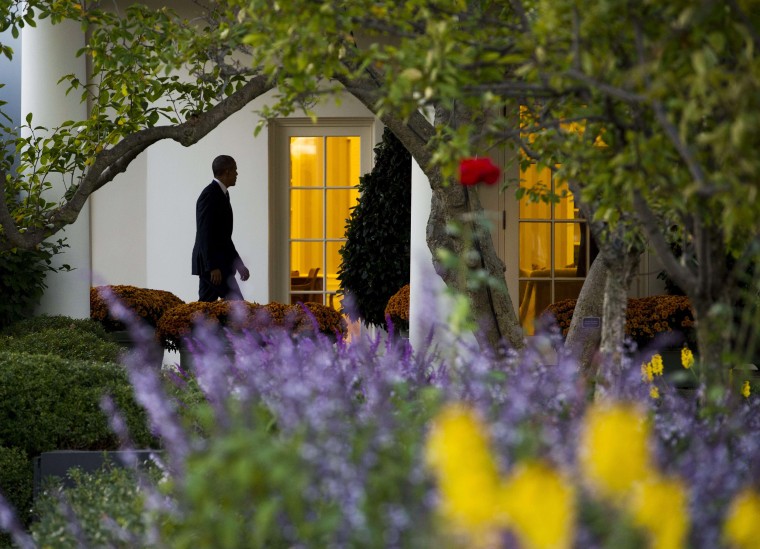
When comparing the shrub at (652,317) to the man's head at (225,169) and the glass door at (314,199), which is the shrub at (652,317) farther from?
the glass door at (314,199)

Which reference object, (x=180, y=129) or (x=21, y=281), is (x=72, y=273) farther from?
(x=180, y=129)

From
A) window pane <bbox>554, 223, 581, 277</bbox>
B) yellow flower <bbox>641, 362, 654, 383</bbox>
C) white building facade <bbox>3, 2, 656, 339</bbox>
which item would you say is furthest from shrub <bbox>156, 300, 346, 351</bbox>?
yellow flower <bbox>641, 362, 654, 383</bbox>

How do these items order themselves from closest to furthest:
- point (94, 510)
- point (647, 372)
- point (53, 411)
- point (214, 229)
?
point (94, 510), point (647, 372), point (53, 411), point (214, 229)

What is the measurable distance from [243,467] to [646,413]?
1.49 metres

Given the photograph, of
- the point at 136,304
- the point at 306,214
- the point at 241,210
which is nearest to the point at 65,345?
the point at 136,304

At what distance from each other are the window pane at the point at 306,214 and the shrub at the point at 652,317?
3.15 metres

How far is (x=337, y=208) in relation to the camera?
10383mm

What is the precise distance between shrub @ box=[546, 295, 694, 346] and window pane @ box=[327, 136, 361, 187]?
3122mm

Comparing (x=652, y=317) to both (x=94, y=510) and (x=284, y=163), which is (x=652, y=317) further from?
(x=94, y=510)

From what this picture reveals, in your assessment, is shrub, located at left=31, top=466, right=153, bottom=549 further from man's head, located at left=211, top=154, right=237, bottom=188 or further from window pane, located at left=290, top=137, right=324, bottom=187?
window pane, located at left=290, top=137, right=324, bottom=187

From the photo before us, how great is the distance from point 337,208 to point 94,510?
742 centimetres

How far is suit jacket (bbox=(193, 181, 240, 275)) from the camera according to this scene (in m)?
8.09

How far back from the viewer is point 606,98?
7.23 ft

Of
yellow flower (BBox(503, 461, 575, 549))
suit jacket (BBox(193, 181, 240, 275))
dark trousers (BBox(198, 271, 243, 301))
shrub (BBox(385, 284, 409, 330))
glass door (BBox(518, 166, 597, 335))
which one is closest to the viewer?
yellow flower (BBox(503, 461, 575, 549))
